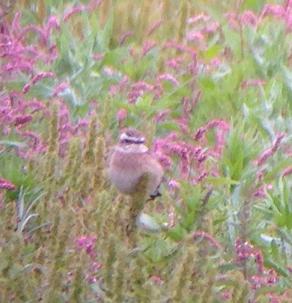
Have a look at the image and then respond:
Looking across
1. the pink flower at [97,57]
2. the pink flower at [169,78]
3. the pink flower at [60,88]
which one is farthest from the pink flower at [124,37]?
the pink flower at [60,88]

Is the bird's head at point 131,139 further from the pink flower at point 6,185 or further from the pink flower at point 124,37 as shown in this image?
the pink flower at point 124,37

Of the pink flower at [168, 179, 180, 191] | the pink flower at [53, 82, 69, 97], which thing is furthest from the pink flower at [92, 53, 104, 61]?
the pink flower at [168, 179, 180, 191]

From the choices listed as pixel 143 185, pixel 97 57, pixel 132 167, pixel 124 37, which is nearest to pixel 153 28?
pixel 124 37

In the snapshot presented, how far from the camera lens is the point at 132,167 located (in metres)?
3.87

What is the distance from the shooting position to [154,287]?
356cm

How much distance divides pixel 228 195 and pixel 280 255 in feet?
0.77

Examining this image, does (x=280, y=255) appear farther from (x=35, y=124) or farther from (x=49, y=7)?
(x=49, y=7)

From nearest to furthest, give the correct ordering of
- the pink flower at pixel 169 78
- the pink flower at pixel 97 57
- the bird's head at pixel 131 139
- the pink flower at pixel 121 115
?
the bird's head at pixel 131 139, the pink flower at pixel 121 115, the pink flower at pixel 169 78, the pink flower at pixel 97 57

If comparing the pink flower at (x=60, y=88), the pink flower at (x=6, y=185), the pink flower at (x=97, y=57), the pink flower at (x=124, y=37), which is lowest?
the pink flower at (x=124, y=37)

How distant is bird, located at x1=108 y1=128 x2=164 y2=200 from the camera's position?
3738 mm

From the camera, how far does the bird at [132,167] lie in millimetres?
3738

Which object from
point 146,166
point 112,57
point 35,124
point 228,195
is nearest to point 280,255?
point 228,195

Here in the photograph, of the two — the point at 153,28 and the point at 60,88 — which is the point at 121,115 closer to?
the point at 60,88

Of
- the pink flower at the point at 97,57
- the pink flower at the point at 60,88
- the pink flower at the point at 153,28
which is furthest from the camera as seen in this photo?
the pink flower at the point at 153,28
